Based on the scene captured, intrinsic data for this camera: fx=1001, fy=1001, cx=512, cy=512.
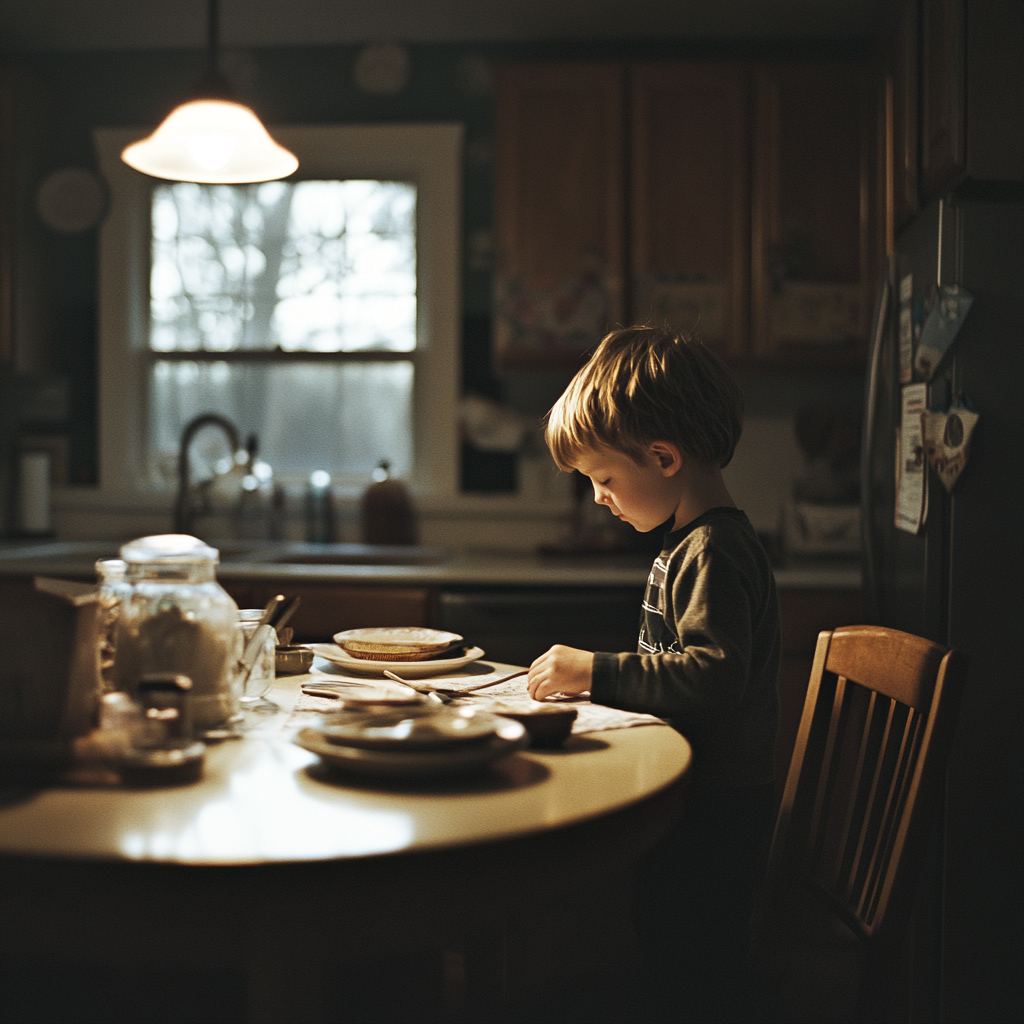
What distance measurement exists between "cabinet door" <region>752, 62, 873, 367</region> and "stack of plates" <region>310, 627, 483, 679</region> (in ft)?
6.00

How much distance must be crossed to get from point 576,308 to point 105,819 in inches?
93.5

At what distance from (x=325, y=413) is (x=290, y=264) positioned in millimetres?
521

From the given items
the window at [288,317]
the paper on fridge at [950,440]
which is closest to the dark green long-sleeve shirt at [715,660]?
the paper on fridge at [950,440]

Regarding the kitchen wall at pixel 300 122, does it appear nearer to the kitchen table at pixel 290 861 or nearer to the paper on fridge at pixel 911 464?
the paper on fridge at pixel 911 464

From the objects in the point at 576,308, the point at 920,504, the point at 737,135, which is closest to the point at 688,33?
the point at 737,135

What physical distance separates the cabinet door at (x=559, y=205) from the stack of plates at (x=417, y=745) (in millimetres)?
2118

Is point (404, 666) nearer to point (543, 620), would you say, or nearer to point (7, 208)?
point (543, 620)

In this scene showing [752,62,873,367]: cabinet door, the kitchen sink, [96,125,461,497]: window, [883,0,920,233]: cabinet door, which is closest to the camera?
[883,0,920,233]: cabinet door

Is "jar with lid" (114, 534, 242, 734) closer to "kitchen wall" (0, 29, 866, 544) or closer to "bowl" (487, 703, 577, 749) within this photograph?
"bowl" (487, 703, 577, 749)

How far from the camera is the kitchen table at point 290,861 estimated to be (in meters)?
0.68

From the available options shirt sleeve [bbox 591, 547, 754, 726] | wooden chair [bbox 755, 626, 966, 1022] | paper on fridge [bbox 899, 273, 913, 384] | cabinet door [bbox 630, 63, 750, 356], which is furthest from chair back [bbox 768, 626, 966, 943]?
cabinet door [bbox 630, 63, 750, 356]

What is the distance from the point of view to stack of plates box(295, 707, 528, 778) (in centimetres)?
86

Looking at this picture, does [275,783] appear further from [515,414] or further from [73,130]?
[73,130]

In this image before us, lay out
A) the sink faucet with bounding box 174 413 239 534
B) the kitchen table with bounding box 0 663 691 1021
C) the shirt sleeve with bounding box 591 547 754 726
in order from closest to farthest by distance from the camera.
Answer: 1. the kitchen table with bounding box 0 663 691 1021
2. the shirt sleeve with bounding box 591 547 754 726
3. the sink faucet with bounding box 174 413 239 534
